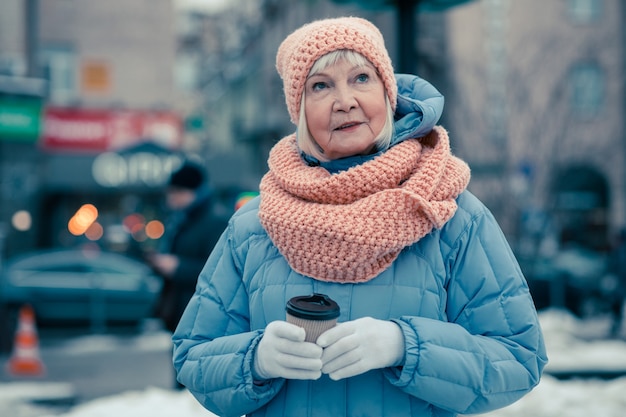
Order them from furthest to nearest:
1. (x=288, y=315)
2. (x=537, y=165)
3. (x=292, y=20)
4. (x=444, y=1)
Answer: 1. (x=292, y=20)
2. (x=537, y=165)
3. (x=444, y=1)
4. (x=288, y=315)

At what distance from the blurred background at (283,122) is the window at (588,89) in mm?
72

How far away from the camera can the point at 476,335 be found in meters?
1.87

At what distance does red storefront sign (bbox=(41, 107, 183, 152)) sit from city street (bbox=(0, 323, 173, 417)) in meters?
8.87

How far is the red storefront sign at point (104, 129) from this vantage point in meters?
21.5

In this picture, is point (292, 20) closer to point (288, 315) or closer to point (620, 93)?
point (620, 93)

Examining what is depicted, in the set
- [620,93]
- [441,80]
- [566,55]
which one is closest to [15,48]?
[441,80]

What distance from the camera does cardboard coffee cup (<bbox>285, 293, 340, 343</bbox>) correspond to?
1698 millimetres

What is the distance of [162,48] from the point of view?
79.3ft

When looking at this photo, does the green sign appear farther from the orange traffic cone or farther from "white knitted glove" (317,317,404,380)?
"white knitted glove" (317,317,404,380)

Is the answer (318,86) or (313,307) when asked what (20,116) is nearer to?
(318,86)

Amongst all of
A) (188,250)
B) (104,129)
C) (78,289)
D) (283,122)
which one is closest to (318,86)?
(188,250)

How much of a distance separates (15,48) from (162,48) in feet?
22.3

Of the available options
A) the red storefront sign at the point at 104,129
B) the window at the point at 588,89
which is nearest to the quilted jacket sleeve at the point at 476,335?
the red storefront sign at the point at 104,129

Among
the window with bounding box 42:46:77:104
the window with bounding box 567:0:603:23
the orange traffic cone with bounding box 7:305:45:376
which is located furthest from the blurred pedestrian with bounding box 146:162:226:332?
the window with bounding box 567:0:603:23
